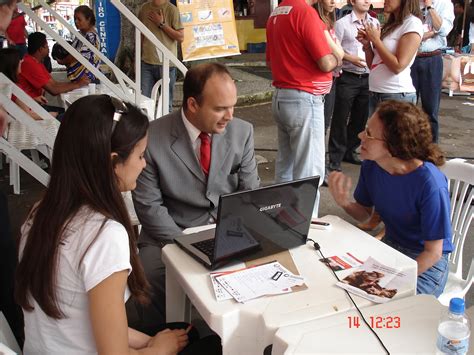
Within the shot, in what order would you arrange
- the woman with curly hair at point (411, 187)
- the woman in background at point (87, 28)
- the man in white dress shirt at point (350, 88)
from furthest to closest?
1. the woman in background at point (87, 28)
2. the man in white dress shirt at point (350, 88)
3. the woman with curly hair at point (411, 187)

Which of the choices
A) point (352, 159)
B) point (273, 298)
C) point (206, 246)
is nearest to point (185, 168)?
point (206, 246)

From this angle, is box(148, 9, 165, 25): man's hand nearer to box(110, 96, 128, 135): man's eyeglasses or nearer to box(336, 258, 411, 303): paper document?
box(110, 96, 128, 135): man's eyeglasses

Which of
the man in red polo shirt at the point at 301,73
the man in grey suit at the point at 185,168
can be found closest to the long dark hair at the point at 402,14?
the man in red polo shirt at the point at 301,73

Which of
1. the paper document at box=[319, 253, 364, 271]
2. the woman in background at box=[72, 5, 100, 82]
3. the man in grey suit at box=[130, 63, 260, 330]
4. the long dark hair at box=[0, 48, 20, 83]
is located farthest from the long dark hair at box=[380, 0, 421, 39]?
the woman in background at box=[72, 5, 100, 82]

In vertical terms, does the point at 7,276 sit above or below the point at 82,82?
below

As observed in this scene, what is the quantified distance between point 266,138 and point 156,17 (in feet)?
6.12

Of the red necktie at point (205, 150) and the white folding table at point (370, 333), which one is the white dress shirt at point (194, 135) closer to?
the red necktie at point (205, 150)

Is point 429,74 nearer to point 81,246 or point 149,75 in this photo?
point 149,75

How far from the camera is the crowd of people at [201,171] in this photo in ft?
4.56

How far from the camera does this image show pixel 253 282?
1.63m

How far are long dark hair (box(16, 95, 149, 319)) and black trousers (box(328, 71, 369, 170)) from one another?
348cm

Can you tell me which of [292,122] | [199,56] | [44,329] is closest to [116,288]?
[44,329]

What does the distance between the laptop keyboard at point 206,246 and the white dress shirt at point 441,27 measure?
3.70 metres

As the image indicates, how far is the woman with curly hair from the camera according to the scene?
6.59ft
